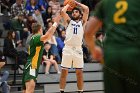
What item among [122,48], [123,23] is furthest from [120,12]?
[122,48]

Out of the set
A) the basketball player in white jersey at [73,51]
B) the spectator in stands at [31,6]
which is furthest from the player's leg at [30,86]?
the spectator in stands at [31,6]

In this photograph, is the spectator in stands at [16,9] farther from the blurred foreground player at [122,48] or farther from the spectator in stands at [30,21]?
the blurred foreground player at [122,48]

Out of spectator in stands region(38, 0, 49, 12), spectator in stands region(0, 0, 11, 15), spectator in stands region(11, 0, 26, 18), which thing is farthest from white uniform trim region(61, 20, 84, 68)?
spectator in stands region(0, 0, 11, 15)

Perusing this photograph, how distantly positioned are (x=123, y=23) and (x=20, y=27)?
10.6 metres

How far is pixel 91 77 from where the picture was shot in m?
11.8

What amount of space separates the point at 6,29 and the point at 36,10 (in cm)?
146

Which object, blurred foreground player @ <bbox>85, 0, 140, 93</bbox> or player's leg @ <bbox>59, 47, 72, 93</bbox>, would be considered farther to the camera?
player's leg @ <bbox>59, 47, 72, 93</bbox>

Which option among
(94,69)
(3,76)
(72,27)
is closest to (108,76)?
(72,27)

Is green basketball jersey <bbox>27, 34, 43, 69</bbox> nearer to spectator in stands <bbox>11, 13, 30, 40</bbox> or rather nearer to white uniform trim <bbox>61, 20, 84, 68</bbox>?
white uniform trim <bbox>61, 20, 84, 68</bbox>

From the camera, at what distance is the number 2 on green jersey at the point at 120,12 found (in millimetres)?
3415

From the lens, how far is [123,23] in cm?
342

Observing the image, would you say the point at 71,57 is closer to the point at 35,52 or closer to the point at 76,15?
the point at 76,15

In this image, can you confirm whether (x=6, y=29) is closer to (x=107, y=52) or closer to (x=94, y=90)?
(x=94, y=90)

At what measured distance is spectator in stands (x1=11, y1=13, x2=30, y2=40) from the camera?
1317 cm
